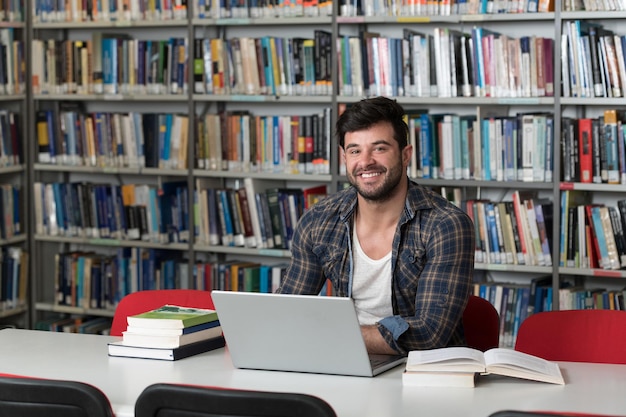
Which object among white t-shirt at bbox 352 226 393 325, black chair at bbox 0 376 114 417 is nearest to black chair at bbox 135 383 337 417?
black chair at bbox 0 376 114 417

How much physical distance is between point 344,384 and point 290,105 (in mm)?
2806

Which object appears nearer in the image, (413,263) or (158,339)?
(158,339)

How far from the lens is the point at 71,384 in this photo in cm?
187

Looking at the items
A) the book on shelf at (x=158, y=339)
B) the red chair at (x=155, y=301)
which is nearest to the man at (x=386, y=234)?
the red chair at (x=155, y=301)

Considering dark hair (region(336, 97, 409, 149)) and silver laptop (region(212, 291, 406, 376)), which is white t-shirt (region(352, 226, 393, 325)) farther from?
silver laptop (region(212, 291, 406, 376))

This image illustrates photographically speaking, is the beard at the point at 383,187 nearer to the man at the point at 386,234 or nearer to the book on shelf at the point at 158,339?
the man at the point at 386,234

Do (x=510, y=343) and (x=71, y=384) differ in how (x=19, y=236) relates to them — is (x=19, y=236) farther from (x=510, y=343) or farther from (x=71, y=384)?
(x=71, y=384)

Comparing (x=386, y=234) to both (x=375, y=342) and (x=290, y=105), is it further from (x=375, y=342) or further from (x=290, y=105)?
(x=290, y=105)

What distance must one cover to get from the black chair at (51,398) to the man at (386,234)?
970 mm

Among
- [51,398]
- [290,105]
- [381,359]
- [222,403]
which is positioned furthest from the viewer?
[290,105]

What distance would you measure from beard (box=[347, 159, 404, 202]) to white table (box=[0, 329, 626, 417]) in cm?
60

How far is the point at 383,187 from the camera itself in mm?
2746

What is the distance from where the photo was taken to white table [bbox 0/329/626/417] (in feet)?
6.48

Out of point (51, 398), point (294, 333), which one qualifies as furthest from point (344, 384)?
point (51, 398)
